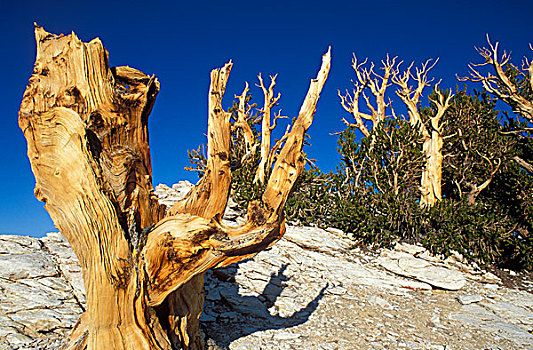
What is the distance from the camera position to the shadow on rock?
5.92 m

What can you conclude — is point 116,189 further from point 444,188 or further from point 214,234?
point 444,188

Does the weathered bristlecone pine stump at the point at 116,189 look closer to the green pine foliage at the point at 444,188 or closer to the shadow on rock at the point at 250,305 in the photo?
the shadow on rock at the point at 250,305

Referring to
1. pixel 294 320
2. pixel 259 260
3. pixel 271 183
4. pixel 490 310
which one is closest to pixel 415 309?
pixel 490 310

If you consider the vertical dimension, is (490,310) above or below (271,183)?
below

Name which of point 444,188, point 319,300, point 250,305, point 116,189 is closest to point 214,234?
point 116,189

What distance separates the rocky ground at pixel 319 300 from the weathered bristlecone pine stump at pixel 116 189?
1.81 m

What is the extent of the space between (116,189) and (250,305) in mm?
4000

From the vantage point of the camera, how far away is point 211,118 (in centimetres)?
386

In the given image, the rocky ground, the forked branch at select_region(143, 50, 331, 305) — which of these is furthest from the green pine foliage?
the forked branch at select_region(143, 50, 331, 305)

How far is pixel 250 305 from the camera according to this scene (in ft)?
22.1

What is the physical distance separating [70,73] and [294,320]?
5.14m

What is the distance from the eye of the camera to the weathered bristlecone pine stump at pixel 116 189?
137 inches

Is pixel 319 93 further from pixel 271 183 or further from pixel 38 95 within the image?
pixel 38 95

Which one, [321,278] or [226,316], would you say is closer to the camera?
[226,316]
